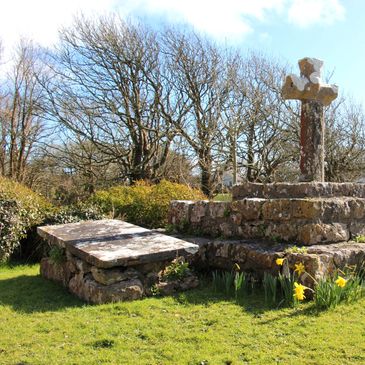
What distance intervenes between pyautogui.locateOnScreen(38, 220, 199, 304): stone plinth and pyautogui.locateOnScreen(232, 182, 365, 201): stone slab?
156 centimetres

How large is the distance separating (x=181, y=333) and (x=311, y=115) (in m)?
4.46

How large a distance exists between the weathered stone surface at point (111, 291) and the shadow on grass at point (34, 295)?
0.55 feet

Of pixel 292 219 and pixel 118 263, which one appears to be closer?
pixel 118 263

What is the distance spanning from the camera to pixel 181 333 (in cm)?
424

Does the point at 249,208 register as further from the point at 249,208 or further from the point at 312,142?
the point at 312,142

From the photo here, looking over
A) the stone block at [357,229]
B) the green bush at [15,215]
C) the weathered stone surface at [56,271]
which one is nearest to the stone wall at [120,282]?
the weathered stone surface at [56,271]

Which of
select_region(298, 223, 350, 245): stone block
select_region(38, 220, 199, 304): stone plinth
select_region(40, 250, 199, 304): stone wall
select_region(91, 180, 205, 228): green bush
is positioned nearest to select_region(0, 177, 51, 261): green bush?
select_region(91, 180, 205, 228): green bush

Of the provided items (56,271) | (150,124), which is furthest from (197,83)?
(56,271)

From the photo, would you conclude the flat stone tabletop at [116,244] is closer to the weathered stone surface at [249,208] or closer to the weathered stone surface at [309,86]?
the weathered stone surface at [249,208]

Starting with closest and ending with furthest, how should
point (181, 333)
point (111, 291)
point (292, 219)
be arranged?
point (181, 333) < point (111, 291) < point (292, 219)

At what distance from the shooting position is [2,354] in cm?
388

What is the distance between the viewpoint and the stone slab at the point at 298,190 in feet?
20.7

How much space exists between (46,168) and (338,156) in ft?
44.4

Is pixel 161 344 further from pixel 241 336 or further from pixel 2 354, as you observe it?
pixel 2 354
